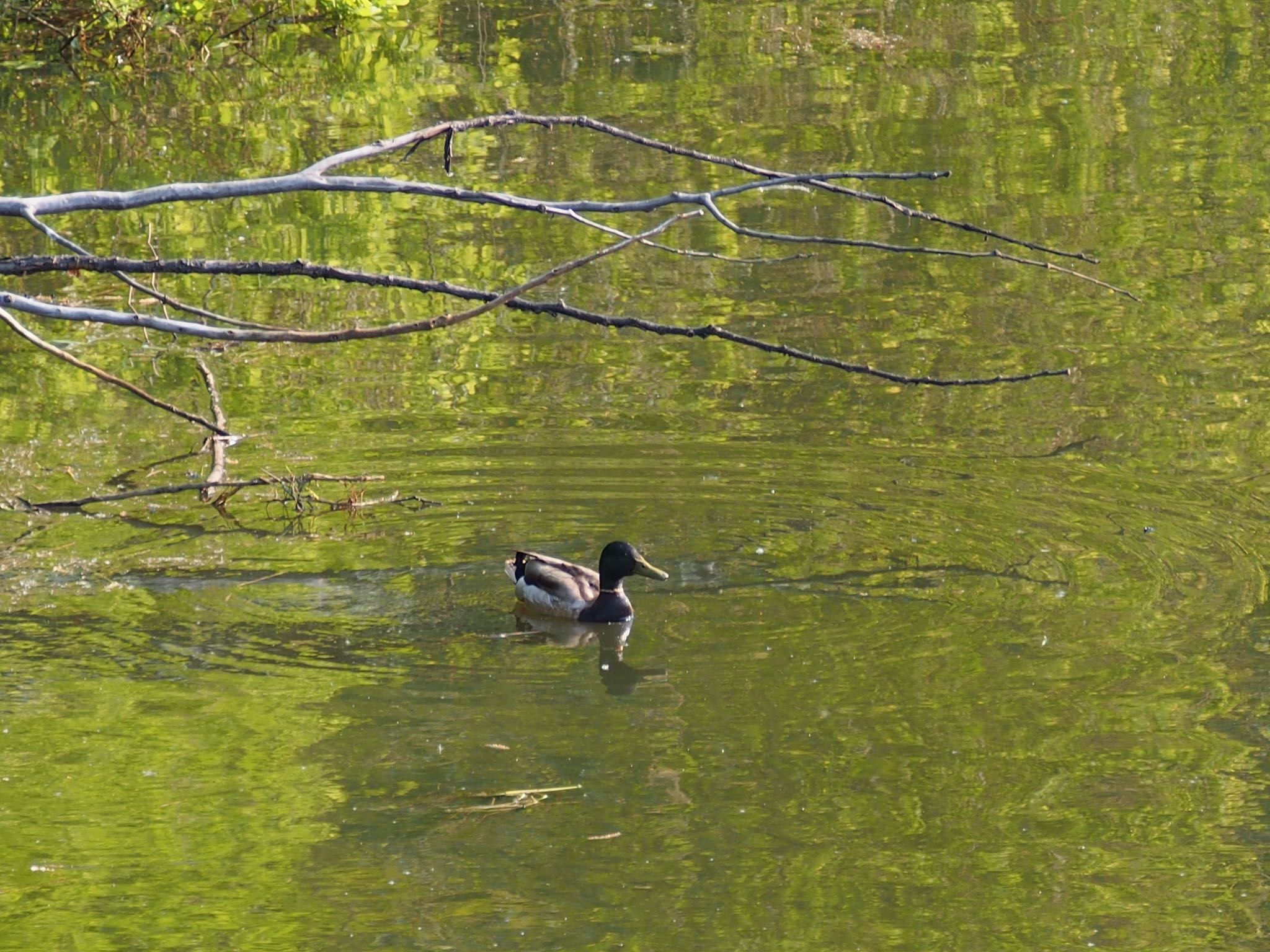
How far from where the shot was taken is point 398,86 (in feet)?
60.0

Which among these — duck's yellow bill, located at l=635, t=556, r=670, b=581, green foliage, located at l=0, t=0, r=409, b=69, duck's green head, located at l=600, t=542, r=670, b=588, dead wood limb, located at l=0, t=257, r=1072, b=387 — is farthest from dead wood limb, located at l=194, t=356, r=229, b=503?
green foliage, located at l=0, t=0, r=409, b=69

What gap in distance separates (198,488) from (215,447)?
92 cm

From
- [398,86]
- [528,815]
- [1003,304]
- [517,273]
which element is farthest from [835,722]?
[398,86]

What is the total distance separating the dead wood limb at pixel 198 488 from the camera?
25.4ft

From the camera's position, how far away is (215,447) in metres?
9.43

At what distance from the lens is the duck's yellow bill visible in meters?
8.86

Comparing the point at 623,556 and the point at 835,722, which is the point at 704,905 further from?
the point at 623,556

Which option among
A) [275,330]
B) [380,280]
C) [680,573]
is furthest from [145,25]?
[275,330]

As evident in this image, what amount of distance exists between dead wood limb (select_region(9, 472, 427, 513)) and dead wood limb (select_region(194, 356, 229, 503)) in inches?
2.4

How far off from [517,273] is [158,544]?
175 inches

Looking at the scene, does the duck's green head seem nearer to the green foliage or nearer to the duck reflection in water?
the duck reflection in water

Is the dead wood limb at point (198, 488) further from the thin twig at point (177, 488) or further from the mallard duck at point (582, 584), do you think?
the mallard duck at point (582, 584)

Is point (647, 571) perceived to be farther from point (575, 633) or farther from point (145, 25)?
point (145, 25)

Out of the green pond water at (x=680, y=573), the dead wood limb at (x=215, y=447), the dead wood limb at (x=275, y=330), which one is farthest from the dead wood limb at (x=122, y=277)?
the dead wood limb at (x=215, y=447)
